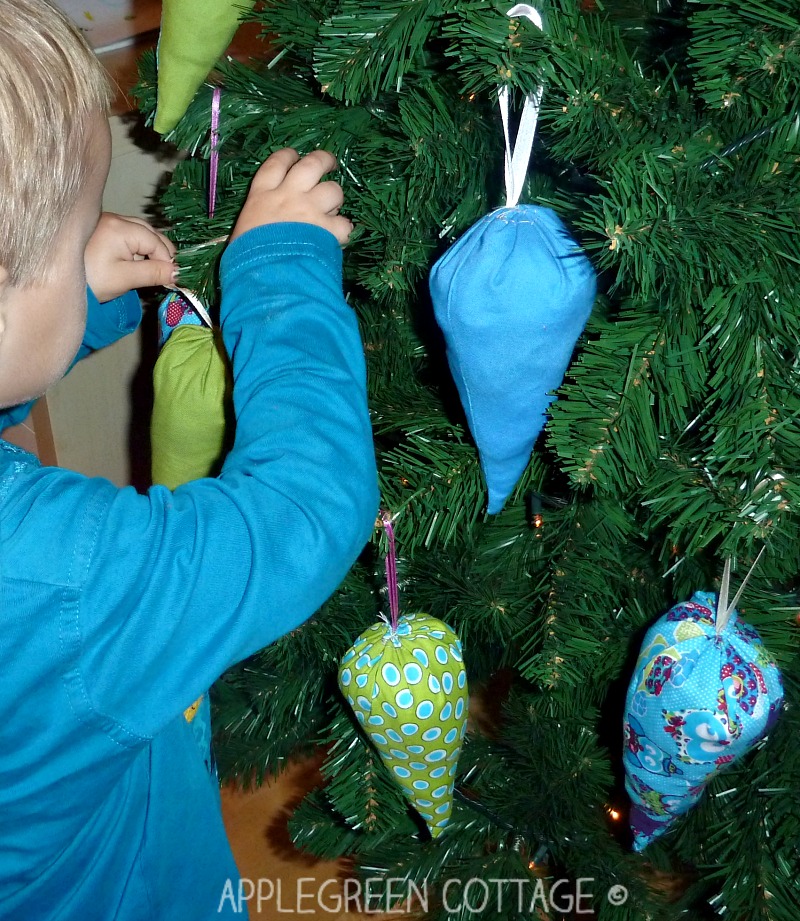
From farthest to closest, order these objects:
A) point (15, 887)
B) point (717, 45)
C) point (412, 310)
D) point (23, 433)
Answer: point (23, 433), point (412, 310), point (15, 887), point (717, 45)

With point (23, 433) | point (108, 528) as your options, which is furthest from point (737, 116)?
point (23, 433)

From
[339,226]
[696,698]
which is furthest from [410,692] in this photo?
[339,226]

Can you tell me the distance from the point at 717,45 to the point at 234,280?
28 centimetres

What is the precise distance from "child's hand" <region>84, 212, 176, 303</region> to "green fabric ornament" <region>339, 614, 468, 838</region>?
0.31 metres

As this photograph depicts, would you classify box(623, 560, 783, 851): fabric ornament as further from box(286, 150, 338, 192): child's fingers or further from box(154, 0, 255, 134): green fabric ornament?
box(154, 0, 255, 134): green fabric ornament

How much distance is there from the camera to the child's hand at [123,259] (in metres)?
0.62

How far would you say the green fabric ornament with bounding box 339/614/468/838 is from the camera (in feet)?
1.95

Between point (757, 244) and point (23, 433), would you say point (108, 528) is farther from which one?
point (23, 433)

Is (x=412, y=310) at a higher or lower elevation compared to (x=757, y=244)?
lower

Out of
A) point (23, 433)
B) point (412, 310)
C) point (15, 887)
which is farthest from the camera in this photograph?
point (23, 433)

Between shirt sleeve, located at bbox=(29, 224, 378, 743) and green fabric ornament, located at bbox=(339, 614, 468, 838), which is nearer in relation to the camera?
shirt sleeve, located at bbox=(29, 224, 378, 743)

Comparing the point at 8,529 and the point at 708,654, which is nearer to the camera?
the point at 8,529

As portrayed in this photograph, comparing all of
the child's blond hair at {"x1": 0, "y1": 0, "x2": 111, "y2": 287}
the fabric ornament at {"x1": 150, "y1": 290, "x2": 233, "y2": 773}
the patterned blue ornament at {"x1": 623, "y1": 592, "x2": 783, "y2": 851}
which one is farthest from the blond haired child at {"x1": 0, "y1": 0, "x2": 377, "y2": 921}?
the patterned blue ornament at {"x1": 623, "y1": 592, "x2": 783, "y2": 851}

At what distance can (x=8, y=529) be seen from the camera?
0.42 metres
